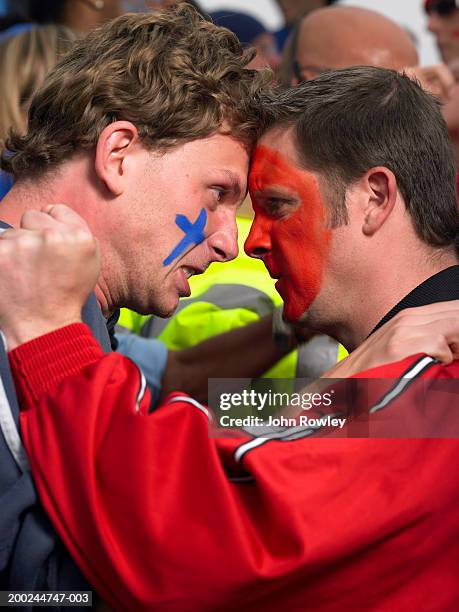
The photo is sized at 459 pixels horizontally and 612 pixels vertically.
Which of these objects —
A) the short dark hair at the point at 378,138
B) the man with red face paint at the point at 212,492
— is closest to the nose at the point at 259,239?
the short dark hair at the point at 378,138

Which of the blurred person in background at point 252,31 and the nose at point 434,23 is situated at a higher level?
the nose at point 434,23

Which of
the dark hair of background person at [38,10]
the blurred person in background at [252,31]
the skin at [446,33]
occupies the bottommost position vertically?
the dark hair of background person at [38,10]

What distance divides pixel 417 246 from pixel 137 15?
107 centimetres

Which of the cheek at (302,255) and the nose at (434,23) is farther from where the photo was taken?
the nose at (434,23)

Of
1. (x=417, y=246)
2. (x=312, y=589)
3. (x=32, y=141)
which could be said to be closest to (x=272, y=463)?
(x=312, y=589)

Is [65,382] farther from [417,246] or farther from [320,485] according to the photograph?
[417,246]

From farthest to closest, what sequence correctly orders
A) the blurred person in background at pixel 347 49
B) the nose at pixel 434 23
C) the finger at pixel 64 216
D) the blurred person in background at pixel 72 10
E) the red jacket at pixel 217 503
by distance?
1. the blurred person in background at pixel 72 10
2. the nose at pixel 434 23
3. the blurred person in background at pixel 347 49
4. the finger at pixel 64 216
5. the red jacket at pixel 217 503

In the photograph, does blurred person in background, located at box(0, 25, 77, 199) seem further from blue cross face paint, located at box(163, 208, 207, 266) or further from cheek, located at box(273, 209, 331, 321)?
cheek, located at box(273, 209, 331, 321)

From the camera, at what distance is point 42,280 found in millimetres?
2332

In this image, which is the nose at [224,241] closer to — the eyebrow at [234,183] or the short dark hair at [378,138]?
the eyebrow at [234,183]

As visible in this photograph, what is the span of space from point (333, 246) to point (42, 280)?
0.98m

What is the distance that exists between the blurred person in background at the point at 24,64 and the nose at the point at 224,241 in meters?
1.67

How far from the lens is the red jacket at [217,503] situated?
207 cm

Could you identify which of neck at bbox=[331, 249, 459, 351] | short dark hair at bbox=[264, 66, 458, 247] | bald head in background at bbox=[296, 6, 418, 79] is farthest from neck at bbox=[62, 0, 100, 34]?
neck at bbox=[331, 249, 459, 351]
